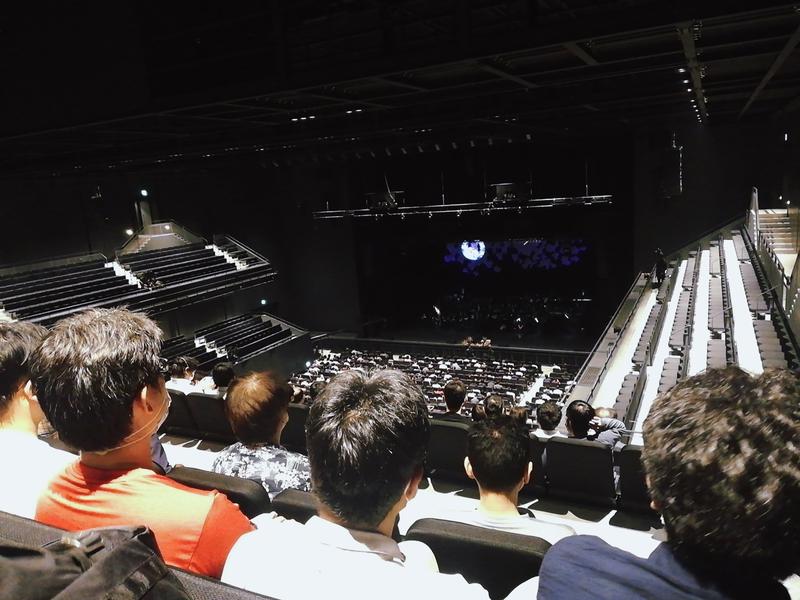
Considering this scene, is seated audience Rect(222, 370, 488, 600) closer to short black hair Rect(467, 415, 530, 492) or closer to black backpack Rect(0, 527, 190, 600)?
black backpack Rect(0, 527, 190, 600)

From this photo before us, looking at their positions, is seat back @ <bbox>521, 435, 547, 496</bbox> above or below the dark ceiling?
below

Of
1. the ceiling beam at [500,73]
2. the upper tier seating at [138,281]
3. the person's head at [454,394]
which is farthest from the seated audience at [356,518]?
the upper tier seating at [138,281]

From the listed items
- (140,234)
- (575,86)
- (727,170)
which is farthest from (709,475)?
(140,234)

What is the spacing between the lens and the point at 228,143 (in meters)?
9.39

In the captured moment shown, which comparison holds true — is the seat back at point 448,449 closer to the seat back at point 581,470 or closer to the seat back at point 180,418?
the seat back at point 581,470

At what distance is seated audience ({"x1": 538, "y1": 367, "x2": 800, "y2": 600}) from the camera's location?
100 centimetres

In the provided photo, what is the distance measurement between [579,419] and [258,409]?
301cm

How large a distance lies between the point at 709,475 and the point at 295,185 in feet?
68.6

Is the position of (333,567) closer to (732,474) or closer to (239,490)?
(732,474)

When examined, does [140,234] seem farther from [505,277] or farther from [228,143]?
[505,277]

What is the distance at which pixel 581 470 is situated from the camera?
12.7 ft

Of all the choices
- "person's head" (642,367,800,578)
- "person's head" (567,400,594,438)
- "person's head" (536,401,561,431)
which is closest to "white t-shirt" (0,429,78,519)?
"person's head" (642,367,800,578)

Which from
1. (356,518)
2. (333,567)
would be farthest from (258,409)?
(333,567)

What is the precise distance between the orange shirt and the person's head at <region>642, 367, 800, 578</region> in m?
1.01
